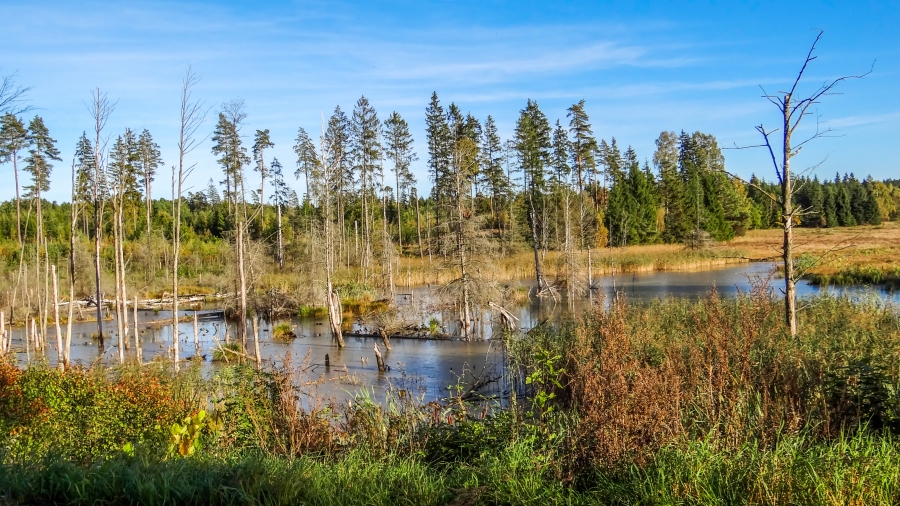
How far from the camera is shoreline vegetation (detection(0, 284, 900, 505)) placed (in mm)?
4523

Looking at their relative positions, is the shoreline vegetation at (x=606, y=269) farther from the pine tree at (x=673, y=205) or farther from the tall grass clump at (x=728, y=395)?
the tall grass clump at (x=728, y=395)

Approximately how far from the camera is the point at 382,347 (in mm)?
21547

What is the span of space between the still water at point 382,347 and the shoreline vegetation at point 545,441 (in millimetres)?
2407

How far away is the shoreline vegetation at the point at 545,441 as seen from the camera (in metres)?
4.52

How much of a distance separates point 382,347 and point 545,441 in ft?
52.8

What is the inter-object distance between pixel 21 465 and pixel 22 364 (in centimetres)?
1544

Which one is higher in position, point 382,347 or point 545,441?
point 545,441

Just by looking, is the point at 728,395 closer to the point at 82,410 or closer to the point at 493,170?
the point at 82,410

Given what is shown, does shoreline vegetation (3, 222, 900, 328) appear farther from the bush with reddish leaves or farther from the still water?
the bush with reddish leaves

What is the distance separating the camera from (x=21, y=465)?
542 cm

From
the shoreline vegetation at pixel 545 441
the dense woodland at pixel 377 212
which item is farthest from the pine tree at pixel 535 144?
the shoreline vegetation at pixel 545 441

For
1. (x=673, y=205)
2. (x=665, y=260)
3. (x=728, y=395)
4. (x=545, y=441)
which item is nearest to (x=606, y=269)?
(x=665, y=260)

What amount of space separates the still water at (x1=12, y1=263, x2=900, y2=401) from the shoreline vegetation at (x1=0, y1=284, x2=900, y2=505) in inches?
94.8

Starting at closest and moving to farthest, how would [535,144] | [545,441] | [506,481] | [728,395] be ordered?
1. [506,481]
2. [545,441]
3. [728,395]
4. [535,144]
